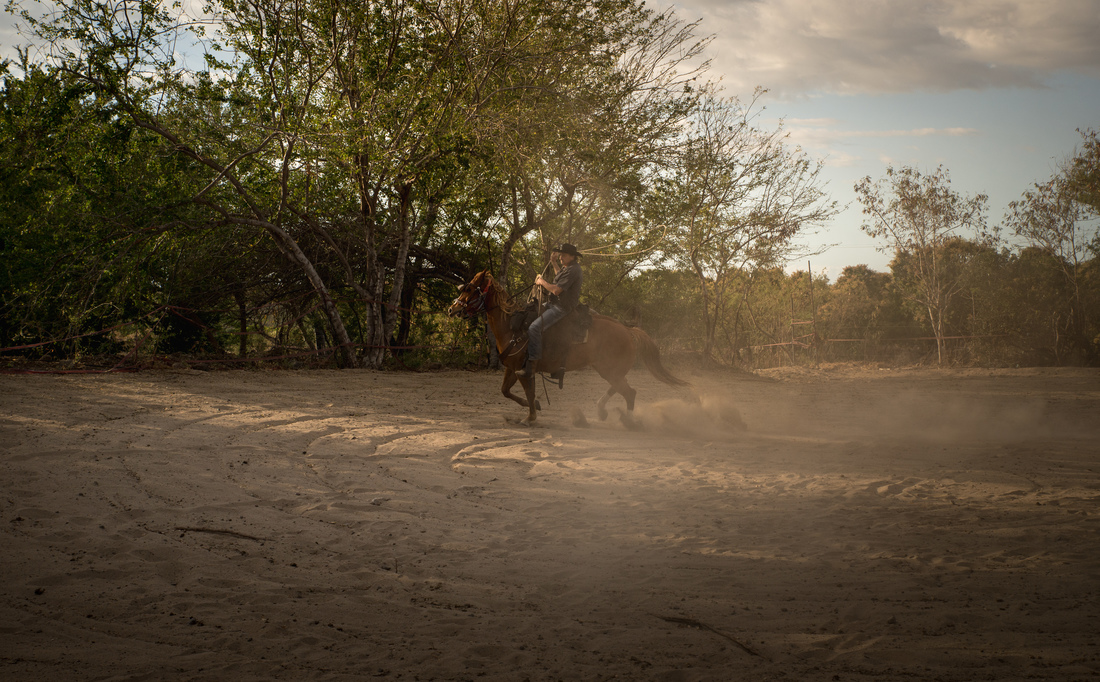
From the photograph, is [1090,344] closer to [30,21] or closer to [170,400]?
[170,400]

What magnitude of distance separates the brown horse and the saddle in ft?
0.22

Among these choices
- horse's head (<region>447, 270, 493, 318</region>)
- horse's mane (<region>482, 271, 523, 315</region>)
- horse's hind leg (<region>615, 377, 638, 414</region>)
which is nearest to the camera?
horse's head (<region>447, 270, 493, 318</region>)

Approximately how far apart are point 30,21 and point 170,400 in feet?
22.8

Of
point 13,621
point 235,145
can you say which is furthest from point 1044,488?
point 235,145

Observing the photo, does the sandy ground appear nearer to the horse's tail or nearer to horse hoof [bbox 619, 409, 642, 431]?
horse hoof [bbox 619, 409, 642, 431]

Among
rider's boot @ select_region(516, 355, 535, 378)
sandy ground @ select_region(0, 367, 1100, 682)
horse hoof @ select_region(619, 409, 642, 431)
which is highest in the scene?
rider's boot @ select_region(516, 355, 535, 378)

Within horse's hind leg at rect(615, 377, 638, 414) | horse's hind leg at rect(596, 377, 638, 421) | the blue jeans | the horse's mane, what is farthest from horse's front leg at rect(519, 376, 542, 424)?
horse's hind leg at rect(615, 377, 638, 414)

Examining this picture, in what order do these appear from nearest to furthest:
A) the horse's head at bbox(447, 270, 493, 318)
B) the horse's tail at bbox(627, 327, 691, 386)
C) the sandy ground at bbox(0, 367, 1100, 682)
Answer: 1. the sandy ground at bbox(0, 367, 1100, 682)
2. the horse's head at bbox(447, 270, 493, 318)
3. the horse's tail at bbox(627, 327, 691, 386)

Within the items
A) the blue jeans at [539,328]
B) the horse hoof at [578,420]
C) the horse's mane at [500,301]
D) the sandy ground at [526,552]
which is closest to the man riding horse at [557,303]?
the blue jeans at [539,328]

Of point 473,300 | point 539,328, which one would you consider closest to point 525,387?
point 539,328

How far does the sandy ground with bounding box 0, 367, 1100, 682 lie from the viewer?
2.73m

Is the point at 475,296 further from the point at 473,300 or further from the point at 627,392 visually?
the point at 627,392

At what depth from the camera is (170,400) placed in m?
9.20

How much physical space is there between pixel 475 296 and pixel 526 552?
5449 mm
